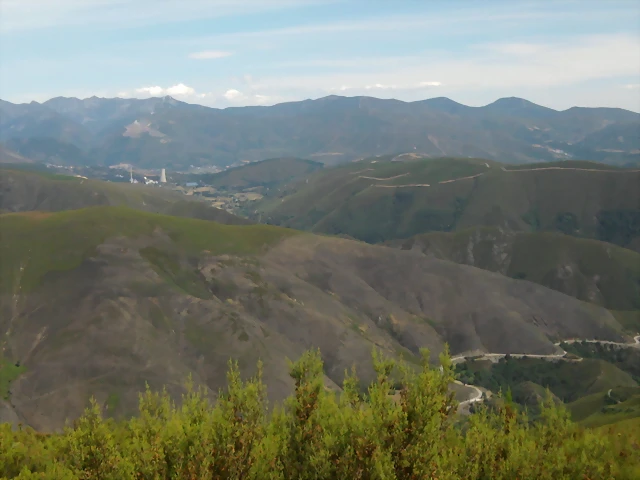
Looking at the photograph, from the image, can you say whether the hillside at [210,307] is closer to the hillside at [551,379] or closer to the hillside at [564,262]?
the hillside at [551,379]

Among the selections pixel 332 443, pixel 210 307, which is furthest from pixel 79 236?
pixel 332 443

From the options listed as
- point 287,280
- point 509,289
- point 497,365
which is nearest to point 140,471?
point 287,280

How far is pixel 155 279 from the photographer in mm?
107562

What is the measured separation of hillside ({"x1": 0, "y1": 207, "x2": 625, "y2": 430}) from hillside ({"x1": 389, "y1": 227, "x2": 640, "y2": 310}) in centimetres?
2860

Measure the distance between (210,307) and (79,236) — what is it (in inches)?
1336

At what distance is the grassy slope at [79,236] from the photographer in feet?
350

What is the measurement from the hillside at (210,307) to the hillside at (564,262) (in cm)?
2860

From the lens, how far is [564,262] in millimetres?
178875

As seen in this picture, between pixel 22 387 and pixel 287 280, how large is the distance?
182 ft

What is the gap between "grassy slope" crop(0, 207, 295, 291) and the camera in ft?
350

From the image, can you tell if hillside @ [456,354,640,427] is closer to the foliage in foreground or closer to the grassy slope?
the grassy slope

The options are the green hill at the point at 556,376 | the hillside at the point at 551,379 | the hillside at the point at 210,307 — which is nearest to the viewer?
the hillside at the point at 210,307

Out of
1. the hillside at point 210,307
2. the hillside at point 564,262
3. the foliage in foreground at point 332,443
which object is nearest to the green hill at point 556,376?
the hillside at point 210,307

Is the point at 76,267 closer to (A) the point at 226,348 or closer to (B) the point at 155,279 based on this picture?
(B) the point at 155,279
